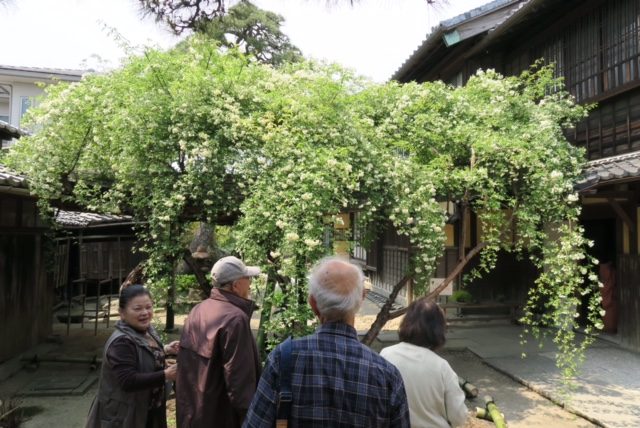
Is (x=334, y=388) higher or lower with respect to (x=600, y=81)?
lower

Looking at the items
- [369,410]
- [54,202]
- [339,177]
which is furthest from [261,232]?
[54,202]

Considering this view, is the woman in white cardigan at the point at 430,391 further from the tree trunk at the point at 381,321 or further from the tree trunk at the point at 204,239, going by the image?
the tree trunk at the point at 204,239

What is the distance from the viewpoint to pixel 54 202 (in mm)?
6906

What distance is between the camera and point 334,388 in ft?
5.91

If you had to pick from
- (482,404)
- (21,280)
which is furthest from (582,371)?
(21,280)

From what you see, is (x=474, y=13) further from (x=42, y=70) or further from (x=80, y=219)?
(x=42, y=70)

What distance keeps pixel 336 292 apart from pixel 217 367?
148 centimetres

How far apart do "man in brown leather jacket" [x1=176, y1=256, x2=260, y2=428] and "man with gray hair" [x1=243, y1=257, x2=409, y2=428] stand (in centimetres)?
106

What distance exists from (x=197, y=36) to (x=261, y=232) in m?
2.19

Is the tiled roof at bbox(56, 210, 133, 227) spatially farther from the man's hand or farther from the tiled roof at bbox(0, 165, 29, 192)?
the man's hand

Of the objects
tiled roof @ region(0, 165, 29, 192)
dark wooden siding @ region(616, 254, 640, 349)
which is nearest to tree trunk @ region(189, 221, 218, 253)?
tiled roof @ region(0, 165, 29, 192)

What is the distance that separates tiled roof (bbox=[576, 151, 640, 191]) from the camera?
619 centimetres

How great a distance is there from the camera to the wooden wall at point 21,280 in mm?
7645

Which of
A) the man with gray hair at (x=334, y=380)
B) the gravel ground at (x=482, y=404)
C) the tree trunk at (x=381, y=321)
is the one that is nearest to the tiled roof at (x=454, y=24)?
the tree trunk at (x=381, y=321)
